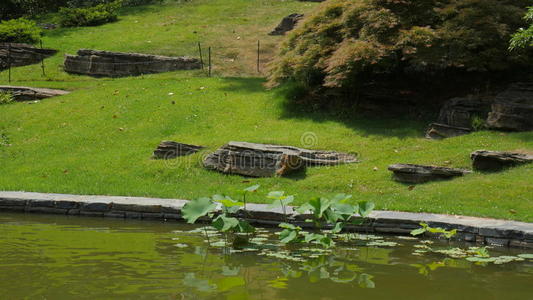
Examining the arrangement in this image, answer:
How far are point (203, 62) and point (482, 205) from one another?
56.6 ft

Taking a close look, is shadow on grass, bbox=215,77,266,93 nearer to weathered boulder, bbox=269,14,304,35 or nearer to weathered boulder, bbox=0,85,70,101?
weathered boulder, bbox=0,85,70,101

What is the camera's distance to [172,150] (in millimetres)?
16234

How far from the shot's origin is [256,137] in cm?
1703

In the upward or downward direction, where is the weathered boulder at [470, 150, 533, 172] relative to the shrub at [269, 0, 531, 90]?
downward

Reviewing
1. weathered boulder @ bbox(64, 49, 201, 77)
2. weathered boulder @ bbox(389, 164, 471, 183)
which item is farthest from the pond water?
weathered boulder @ bbox(64, 49, 201, 77)

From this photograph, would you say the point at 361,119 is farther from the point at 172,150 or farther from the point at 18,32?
the point at 18,32

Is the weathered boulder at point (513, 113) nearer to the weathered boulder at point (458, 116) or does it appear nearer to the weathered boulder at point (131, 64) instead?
the weathered boulder at point (458, 116)

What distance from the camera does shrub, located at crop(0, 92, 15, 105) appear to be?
22703mm

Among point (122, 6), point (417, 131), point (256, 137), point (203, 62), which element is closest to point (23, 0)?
point (122, 6)

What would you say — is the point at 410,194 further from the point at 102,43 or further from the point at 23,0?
the point at 23,0

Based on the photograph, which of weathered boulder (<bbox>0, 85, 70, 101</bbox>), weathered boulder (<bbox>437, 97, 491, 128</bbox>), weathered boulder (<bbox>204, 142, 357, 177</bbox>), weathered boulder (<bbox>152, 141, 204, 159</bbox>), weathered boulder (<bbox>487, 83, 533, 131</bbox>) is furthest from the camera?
weathered boulder (<bbox>0, 85, 70, 101</bbox>)

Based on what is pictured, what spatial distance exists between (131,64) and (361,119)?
40.3ft

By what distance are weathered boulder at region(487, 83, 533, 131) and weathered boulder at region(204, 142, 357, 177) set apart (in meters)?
4.00

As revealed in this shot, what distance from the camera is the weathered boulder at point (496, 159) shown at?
13750mm
